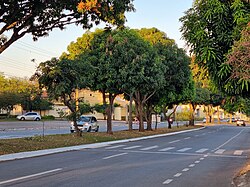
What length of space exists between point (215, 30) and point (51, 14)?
8.88 m

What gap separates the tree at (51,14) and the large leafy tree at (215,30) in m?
4.77

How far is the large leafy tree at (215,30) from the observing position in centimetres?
1120

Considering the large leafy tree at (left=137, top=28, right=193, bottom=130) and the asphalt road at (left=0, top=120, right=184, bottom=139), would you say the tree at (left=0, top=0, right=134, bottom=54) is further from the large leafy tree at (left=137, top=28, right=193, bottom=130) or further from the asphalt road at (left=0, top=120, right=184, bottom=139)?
the large leafy tree at (left=137, top=28, right=193, bottom=130)

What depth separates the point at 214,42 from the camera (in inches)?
468

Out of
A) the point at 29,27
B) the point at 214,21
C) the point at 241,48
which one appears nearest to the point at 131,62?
the point at 29,27

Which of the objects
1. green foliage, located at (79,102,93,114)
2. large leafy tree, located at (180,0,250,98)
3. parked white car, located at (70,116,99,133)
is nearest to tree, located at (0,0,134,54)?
large leafy tree, located at (180,0,250,98)

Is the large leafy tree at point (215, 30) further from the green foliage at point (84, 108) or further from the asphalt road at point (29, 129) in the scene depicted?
the asphalt road at point (29, 129)

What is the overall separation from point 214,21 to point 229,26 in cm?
45

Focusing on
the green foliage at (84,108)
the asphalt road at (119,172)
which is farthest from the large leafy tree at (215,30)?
the green foliage at (84,108)

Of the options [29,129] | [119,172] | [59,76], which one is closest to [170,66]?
[29,129]

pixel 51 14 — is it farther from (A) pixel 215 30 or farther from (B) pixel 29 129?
(B) pixel 29 129

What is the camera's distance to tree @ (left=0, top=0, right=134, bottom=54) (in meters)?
16.3

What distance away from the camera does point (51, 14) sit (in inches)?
727

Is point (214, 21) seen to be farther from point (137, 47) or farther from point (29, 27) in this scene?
point (137, 47)
